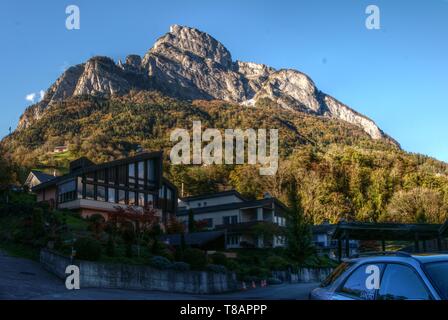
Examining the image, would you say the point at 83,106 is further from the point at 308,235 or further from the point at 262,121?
the point at 308,235

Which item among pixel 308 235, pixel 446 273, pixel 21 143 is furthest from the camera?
pixel 21 143

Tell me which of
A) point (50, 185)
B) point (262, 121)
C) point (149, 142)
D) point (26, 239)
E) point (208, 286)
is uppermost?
point (262, 121)

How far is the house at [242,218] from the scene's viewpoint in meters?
51.3

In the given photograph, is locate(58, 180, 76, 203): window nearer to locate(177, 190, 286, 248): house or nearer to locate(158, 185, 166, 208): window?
locate(158, 185, 166, 208): window

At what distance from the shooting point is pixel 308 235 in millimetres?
43406

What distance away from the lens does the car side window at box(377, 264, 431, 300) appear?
538 cm

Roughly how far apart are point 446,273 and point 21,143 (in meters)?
139

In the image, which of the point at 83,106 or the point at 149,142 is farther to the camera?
the point at 83,106

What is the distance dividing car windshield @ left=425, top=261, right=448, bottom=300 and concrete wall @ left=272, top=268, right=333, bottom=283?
99.4ft

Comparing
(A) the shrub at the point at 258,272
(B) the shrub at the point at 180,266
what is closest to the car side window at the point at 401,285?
(B) the shrub at the point at 180,266

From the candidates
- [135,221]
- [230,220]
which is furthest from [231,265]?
[230,220]

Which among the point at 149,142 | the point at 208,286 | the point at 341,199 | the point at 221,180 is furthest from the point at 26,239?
the point at 149,142

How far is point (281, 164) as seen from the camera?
→ 93500mm

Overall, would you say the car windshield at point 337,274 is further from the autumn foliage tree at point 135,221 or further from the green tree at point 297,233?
the green tree at point 297,233
